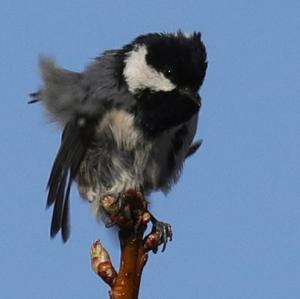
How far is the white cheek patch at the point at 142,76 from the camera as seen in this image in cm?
375

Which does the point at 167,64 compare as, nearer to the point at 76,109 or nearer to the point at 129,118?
the point at 129,118

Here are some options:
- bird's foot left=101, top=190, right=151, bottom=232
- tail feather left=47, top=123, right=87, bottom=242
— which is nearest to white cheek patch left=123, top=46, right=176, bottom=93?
tail feather left=47, top=123, right=87, bottom=242

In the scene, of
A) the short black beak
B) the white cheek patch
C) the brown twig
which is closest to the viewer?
the brown twig

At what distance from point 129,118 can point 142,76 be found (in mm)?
231

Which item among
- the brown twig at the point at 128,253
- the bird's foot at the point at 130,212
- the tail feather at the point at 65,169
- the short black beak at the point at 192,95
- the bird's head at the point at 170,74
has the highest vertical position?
the bird's head at the point at 170,74

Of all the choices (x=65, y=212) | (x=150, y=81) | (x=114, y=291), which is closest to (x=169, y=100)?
(x=150, y=81)

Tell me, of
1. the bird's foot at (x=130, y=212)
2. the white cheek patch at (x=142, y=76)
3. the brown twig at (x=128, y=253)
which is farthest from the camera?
the white cheek patch at (x=142, y=76)

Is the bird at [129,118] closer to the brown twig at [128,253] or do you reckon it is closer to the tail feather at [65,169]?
the tail feather at [65,169]

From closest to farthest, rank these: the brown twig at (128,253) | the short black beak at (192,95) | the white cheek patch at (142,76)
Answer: the brown twig at (128,253), the short black beak at (192,95), the white cheek patch at (142,76)

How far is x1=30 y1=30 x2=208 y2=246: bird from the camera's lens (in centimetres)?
371

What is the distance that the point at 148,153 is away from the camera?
12.6 ft

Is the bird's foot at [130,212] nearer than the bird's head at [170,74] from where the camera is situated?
Yes

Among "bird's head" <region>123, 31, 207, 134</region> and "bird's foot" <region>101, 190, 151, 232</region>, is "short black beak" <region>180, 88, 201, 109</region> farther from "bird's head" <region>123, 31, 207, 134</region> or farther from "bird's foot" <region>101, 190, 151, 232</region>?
"bird's foot" <region>101, 190, 151, 232</region>

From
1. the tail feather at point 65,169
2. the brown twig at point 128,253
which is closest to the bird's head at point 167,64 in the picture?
the tail feather at point 65,169
